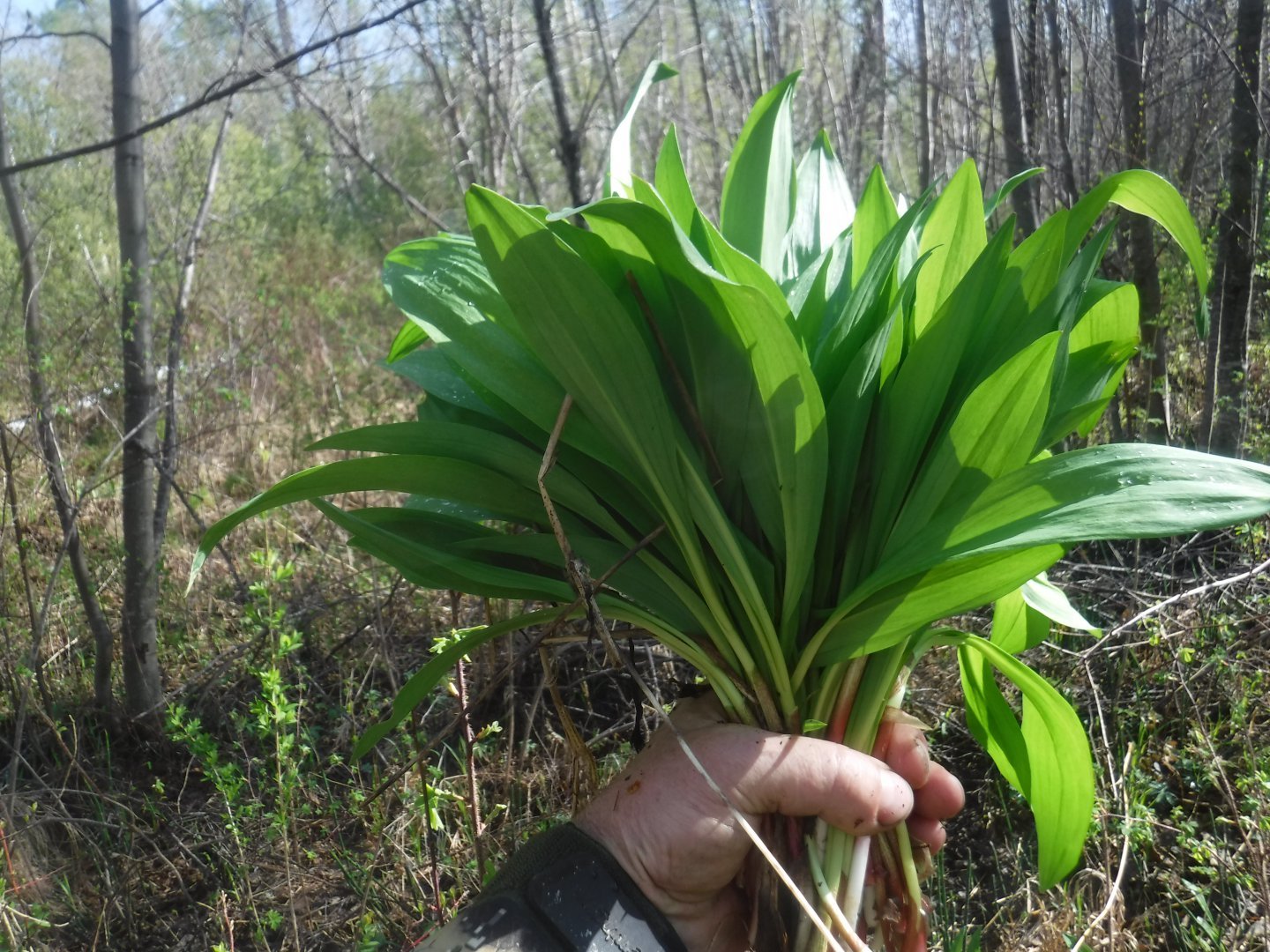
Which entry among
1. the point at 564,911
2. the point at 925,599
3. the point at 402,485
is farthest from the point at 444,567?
the point at 925,599

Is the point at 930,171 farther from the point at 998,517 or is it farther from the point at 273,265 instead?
the point at 273,265

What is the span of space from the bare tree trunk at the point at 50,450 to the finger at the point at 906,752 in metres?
1.76

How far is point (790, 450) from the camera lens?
32.2 inches

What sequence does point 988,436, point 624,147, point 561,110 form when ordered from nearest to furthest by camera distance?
point 988,436, point 624,147, point 561,110

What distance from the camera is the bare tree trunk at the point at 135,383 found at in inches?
83.2

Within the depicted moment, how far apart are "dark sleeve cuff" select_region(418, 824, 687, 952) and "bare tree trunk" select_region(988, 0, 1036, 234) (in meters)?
2.26

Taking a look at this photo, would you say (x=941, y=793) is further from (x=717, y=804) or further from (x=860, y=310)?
(x=860, y=310)

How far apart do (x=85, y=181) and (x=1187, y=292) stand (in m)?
6.36

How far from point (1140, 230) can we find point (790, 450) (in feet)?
7.06

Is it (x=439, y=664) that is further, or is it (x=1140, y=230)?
(x=1140, y=230)

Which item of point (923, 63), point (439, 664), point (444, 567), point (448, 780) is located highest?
point (923, 63)

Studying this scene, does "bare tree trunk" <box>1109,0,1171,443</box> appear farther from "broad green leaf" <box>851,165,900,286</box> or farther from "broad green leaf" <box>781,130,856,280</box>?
"broad green leaf" <box>851,165,900,286</box>

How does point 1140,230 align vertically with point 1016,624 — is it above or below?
above

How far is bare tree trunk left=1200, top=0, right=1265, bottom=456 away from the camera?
2143mm
